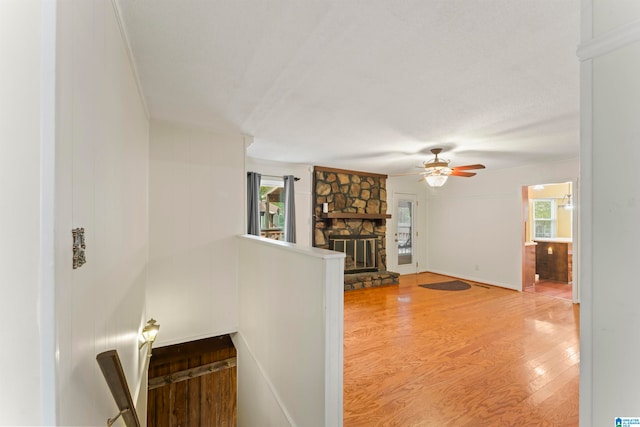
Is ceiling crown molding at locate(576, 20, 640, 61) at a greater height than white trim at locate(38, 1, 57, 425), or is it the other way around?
ceiling crown molding at locate(576, 20, 640, 61)

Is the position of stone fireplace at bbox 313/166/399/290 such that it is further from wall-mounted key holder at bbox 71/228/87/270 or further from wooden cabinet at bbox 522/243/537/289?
wall-mounted key holder at bbox 71/228/87/270

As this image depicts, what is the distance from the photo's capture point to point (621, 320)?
0.66m

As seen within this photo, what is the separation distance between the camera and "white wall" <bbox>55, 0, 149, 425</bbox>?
2.28 feet

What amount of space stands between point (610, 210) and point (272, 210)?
462 centimetres

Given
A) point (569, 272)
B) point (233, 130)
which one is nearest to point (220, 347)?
point (233, 130)

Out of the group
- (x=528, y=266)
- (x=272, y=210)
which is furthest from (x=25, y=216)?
(x=528, y=266)

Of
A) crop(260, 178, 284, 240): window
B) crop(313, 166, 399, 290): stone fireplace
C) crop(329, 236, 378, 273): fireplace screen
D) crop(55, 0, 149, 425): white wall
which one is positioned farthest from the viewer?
crop(329, 236, 378, 273): fireplace screen

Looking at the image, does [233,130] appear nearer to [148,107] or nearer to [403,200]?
[148,107]

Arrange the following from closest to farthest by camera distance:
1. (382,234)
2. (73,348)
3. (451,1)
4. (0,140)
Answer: (0,140) → (73,348) → (451,1) → (382,234)

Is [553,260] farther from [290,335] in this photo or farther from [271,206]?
[290,335]

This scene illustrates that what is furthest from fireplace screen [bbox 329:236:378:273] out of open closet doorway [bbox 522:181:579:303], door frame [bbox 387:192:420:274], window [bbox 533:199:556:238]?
window [bbox 533:199:556:238]

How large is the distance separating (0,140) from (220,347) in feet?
11.1

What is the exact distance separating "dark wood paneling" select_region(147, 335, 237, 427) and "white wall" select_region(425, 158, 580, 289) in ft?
16.3

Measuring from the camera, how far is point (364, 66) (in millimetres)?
1755
